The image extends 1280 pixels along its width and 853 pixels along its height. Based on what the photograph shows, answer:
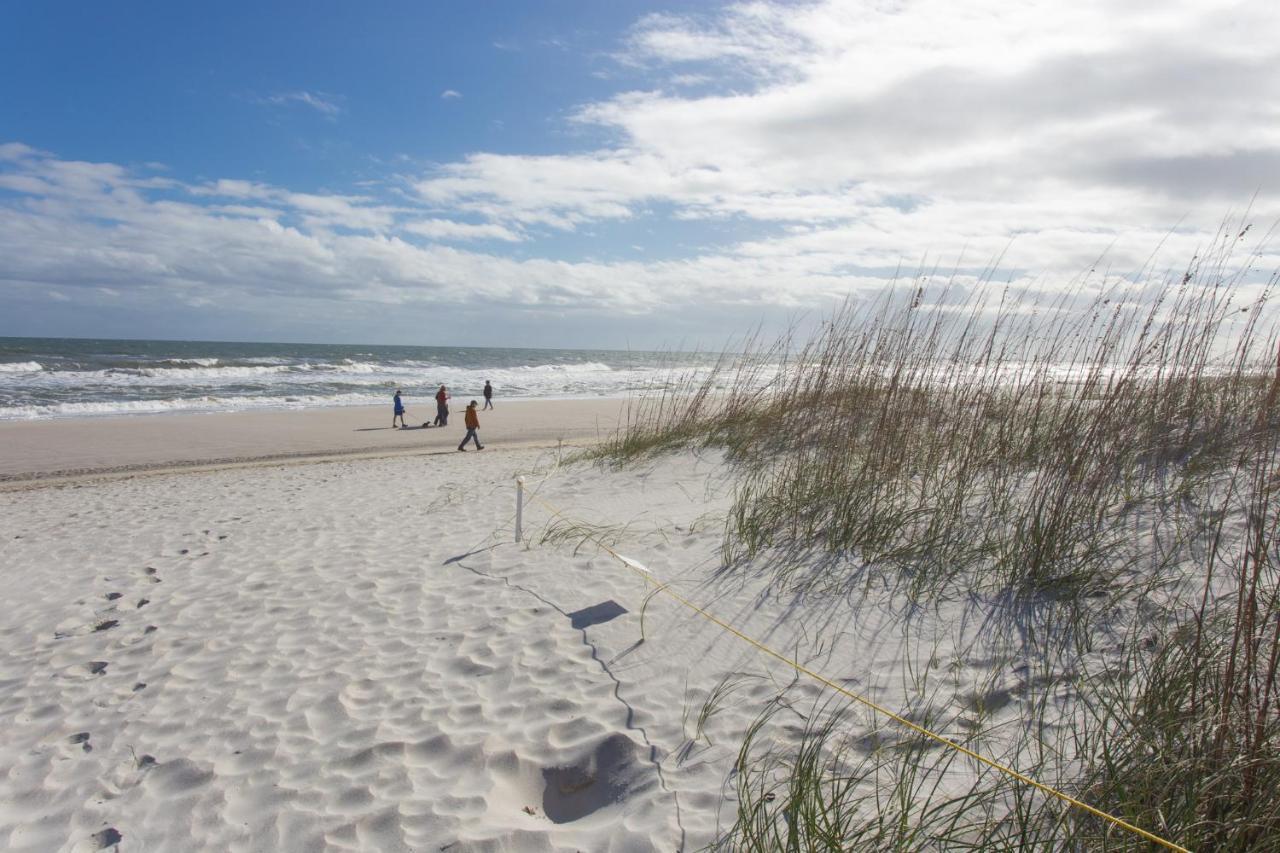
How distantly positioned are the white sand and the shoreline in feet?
24.0

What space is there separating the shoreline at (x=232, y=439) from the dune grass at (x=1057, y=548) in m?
8.27

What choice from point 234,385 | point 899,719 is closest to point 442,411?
point 234,385

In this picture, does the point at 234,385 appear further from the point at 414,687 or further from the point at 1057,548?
the point at 1057,548

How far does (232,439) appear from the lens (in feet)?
50.5

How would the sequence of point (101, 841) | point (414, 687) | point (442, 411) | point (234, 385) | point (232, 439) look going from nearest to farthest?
point (101, 841)
point (414, 687)
point (232, 439)
point (442, 411)
point (234, 385)

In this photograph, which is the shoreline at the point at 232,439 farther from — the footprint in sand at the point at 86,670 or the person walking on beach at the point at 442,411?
the footprint in sand at the point at 86,670

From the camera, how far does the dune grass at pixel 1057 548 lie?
196 cm

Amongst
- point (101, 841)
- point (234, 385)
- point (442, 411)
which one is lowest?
point (101, 841)

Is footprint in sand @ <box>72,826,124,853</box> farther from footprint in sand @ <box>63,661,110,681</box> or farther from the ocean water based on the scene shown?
the ocean water

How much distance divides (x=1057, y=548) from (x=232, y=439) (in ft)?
52.3

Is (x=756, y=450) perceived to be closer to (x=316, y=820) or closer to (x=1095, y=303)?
(x=1095, y=303)

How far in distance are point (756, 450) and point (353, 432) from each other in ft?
40.9

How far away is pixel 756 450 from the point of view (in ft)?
24.6

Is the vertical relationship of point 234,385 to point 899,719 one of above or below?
above
